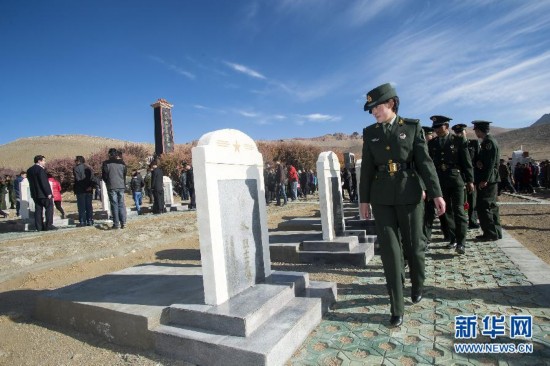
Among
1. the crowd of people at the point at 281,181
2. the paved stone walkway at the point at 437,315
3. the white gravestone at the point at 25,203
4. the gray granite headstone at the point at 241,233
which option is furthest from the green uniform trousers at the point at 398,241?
the crowd of people at the point at 281,181

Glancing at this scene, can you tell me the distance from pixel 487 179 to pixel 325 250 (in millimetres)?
3056

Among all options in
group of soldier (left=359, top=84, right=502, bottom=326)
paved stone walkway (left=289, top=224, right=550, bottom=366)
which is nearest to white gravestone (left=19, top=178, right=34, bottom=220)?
paved stone walkway (left=289, top=224, right=550, bottom=366)

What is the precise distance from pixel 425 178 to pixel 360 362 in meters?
1.71

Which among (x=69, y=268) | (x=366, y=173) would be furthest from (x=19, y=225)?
(x=366, y=173)

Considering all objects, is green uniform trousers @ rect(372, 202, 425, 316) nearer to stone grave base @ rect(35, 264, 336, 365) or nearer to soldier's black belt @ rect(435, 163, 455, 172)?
stone grave base @ rect(35, 264, 336, 365)

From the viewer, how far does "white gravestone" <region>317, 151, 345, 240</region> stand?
5918 mm

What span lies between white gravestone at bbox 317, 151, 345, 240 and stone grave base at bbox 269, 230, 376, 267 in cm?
22

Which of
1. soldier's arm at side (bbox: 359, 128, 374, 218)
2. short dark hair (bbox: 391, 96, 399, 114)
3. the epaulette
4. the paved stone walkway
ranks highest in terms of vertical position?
short dark hair (bbox: 391, 96, 399, 114)

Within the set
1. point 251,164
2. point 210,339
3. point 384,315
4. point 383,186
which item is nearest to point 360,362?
point 384,315

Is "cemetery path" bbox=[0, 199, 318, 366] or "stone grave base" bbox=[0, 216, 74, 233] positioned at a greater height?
"stone grave base" bbox=[0, 216, 74, 233]

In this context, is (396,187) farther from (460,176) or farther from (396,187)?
(460,176)

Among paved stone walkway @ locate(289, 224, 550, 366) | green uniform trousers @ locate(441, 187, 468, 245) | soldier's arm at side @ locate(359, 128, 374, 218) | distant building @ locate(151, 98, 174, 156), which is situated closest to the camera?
paved stone walkway @ locate(289, 224, 550, 366)

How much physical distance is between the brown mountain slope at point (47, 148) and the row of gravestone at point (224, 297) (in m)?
55.4

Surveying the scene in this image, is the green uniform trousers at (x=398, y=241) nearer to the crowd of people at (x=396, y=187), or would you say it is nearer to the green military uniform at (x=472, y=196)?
the crowd of people at (x=396, y=187)
